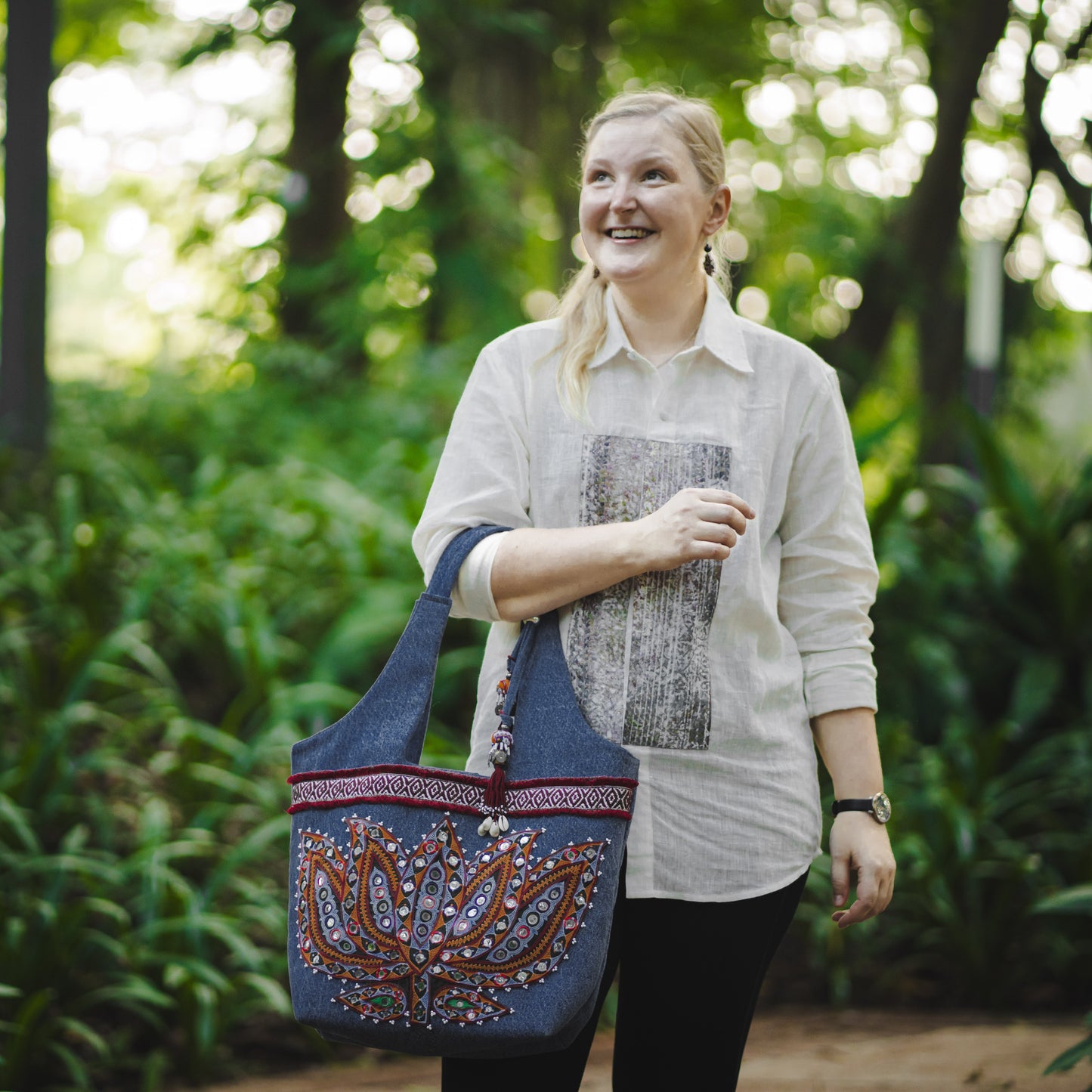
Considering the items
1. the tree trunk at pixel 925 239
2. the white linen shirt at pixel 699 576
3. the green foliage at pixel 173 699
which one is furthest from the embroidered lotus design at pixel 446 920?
the tree trunk at pixel 925 239

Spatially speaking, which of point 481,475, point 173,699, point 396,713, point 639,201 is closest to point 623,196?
point 639,201

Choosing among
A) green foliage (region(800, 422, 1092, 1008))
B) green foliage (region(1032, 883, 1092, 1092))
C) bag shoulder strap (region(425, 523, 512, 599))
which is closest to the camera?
bag shoulder strap (region(425, 523, 512, 599))

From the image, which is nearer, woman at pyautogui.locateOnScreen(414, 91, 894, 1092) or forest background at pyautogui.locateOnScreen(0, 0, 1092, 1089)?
woman at pyautogui.locateOnScreen(414, 91, 894, 1092)

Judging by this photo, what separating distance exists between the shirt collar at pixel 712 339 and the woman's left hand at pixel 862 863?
62cm

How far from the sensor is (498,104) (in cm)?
788

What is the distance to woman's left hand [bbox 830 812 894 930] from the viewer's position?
1531mm

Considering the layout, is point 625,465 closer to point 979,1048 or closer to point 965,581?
point 979,1048

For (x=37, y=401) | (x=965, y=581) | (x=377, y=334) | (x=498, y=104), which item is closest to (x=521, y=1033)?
(x=965, y=581)

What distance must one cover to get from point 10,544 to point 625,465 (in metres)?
3.61

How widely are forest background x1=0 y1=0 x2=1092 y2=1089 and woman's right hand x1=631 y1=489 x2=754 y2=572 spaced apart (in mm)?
1424

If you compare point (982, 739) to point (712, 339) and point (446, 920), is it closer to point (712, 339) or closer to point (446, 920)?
point (712, 339)

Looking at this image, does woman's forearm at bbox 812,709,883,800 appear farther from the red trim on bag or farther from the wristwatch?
the red trim on bag

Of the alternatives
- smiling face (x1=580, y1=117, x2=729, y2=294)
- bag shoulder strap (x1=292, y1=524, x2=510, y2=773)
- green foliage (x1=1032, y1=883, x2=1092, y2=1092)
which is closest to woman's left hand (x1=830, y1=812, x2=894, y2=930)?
bag shoulder strap (x1=292, y1=524, x2=510, y2=773)

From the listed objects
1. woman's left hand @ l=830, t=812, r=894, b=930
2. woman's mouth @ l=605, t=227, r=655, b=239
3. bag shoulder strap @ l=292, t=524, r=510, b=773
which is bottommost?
woman's left hand @ l=830, t=812, r=894, b=930
